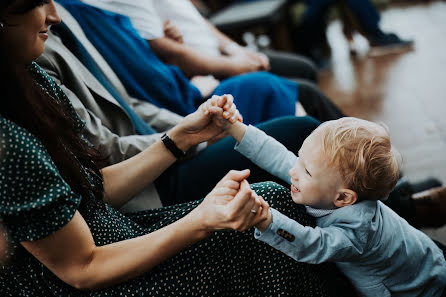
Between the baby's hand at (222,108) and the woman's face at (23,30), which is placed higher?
the woman's face at (23,30)

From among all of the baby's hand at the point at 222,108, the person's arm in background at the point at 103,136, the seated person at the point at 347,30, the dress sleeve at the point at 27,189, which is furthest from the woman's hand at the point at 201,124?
the seated person at the point at 347,30

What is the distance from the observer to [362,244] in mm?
970

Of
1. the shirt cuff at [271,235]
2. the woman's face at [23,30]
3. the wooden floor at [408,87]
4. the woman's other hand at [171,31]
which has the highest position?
the woman's face at [23,30]

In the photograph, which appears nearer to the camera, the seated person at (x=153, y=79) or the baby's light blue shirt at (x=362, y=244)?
the baby's light blue shirt at (x=362, y=244)

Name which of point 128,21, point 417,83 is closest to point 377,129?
point 128,21

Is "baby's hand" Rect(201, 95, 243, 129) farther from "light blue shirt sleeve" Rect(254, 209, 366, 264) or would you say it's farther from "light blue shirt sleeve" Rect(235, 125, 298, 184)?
"light blue shirt sleeve" Rect(254, 209, 366, 264)

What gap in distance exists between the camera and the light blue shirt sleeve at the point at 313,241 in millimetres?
887

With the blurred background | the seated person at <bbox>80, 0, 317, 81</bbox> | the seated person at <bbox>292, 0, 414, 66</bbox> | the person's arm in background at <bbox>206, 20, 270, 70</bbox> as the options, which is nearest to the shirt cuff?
the blurred background

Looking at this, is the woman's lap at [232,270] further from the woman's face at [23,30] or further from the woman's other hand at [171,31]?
the woman's other hand at [171,31]

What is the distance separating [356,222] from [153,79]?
2.81 feet

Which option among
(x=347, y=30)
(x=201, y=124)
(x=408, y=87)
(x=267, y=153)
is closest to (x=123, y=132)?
(x=201, y=124)

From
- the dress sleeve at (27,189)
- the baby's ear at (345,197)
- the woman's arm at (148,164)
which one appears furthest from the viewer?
the woman's arm at (148,164)

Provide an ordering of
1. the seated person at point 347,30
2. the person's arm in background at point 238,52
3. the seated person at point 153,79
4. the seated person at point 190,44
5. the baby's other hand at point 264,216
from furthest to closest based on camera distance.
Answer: the seated person at point 347,30
the person's arm in background at point 238,52
the seated person at point 190,44
the seated person at point 153,79
the baby's other hand at point 264,216

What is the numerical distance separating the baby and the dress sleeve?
14.9 inches
